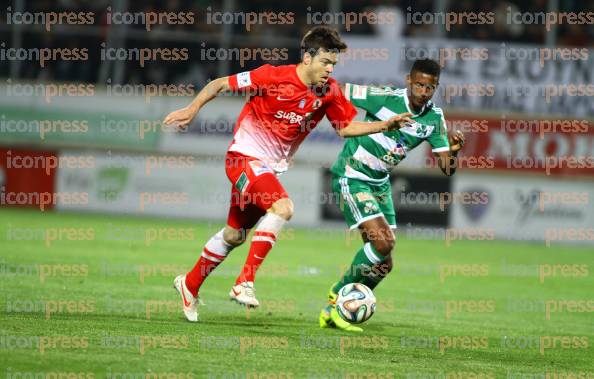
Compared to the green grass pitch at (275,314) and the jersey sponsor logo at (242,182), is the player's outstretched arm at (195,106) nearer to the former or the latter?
the jersey sponsor logo at (242,182)

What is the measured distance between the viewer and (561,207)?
2266 cm

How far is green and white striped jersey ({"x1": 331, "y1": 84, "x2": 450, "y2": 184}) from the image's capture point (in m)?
10.2

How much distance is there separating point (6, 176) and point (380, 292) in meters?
12.2

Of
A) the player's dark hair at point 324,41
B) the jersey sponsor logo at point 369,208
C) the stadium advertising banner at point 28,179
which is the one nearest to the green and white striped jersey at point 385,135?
the jersey sponsor logo at point 369,208

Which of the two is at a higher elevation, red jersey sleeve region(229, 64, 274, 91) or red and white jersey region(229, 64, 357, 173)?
red jersey sleeve region(229, 64, 274, 91)

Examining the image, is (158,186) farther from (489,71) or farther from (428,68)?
(428,68)

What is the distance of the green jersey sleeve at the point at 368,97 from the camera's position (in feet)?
33.3

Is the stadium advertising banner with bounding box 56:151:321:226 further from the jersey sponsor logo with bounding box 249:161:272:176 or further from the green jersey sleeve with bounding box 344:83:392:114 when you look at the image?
the jersey sponsor logo with bounding box 249:161:272:176

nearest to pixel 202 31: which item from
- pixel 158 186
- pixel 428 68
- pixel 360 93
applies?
pixel 158 186

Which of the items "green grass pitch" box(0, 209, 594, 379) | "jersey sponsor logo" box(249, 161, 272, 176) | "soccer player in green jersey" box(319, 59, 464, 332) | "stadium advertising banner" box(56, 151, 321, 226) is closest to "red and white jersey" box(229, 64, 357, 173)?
"jersey sponsor logo" box(249, 161, 272, 176)

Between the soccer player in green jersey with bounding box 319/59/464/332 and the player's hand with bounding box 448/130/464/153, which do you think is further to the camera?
the soccer player in green jersey with bounding box 319/59/464/332

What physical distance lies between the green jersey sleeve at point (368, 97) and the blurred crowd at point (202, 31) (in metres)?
11.5

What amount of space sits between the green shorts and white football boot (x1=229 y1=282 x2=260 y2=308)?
176cm

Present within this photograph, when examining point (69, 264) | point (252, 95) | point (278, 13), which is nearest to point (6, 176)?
point (278, 13)
